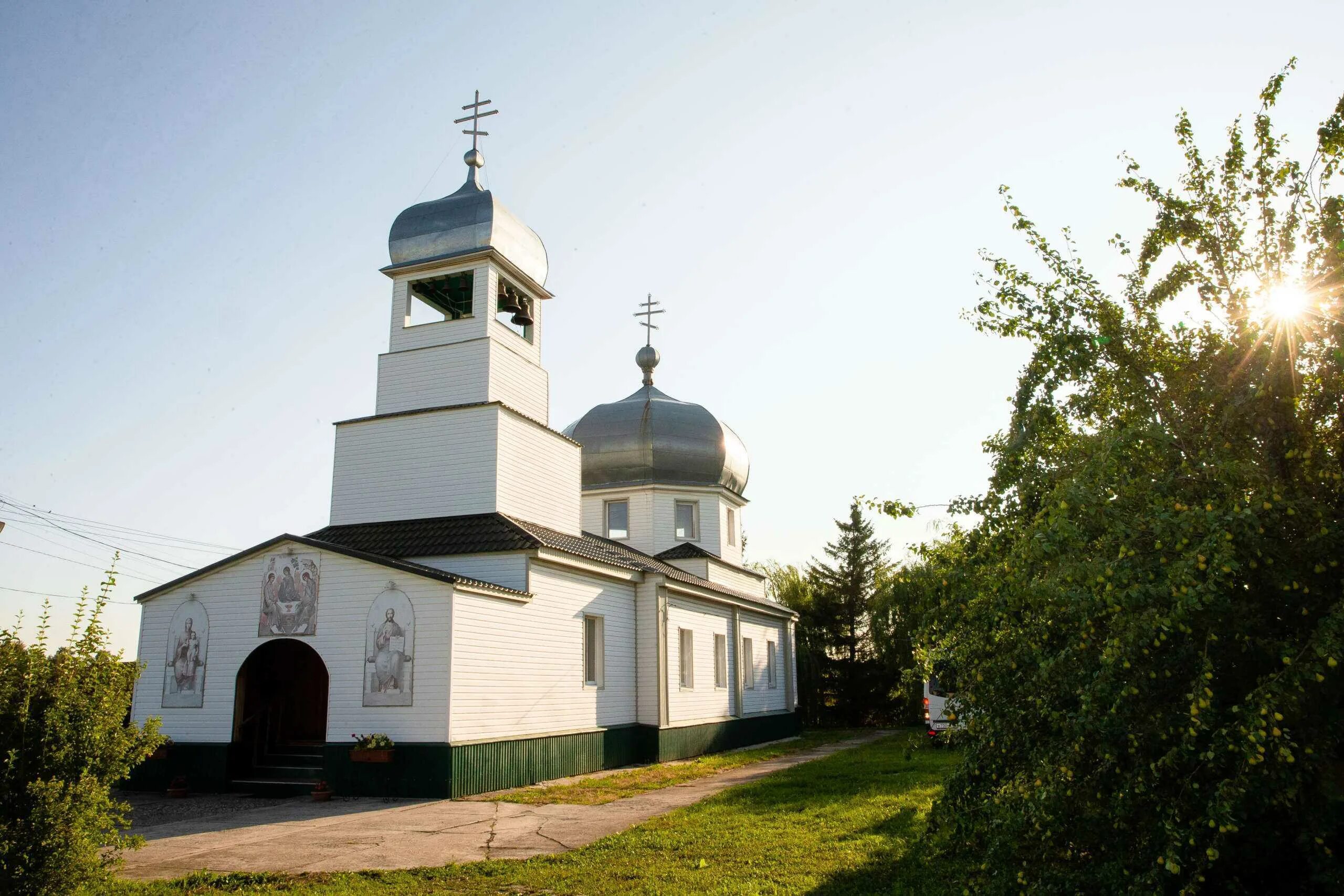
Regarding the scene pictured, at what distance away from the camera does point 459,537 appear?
17.1 m

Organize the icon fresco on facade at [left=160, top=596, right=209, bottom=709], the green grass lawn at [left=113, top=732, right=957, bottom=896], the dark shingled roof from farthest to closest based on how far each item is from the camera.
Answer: the dark shingled roof, the icon fresco on facade at [left=160, top=596, right=209, bottom=709], the green grass lawn at [left=113, top=732, right=957, bottom=896]

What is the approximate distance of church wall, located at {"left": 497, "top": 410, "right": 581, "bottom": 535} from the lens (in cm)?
1873

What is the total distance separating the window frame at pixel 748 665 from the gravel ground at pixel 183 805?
13829 mm

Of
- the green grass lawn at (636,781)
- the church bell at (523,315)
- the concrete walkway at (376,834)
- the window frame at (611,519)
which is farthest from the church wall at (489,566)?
the window frame at (611,519)

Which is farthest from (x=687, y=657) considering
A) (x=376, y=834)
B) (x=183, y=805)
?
(x=376, y=834)

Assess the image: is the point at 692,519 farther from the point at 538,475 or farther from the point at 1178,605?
the point at 1178,605

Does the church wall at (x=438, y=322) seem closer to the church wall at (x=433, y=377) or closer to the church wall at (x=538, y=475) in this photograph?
the church wall at (x=433, y=377)

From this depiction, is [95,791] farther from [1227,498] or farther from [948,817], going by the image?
[1227,498]

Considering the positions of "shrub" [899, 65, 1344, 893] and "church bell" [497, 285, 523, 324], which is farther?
"church bell" [497, 285, 523, 324]

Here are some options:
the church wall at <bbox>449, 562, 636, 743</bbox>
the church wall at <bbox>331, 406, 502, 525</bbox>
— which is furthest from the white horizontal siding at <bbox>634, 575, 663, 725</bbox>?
the church wall at <bbox>331, 406, 502, 525</bbox>

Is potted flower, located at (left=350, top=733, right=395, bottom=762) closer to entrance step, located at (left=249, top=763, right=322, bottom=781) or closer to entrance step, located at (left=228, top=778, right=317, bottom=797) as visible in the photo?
entrance step, located at (left=228, top=778, right=317, bottom=797)

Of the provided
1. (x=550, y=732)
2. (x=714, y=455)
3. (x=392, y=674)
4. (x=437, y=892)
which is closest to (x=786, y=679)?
(x=714, y=455)

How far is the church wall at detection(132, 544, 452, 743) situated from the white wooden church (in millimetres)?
35

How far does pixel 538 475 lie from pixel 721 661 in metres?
7.57
